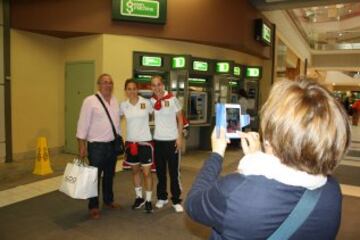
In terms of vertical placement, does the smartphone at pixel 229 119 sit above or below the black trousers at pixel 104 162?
above

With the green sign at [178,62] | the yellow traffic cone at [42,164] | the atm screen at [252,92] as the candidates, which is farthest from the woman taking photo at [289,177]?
the atm screen at [252,92]

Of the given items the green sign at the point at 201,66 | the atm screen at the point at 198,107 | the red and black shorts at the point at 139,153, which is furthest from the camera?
the atm screen at the point at 198,107

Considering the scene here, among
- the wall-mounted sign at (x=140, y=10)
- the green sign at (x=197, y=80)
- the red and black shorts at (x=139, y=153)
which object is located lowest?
the red and black shorts at (x=139, y=153)

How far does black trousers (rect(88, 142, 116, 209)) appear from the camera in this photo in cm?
362

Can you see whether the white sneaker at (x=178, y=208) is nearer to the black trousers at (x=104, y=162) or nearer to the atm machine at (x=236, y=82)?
the black trousers at (x=104, y=162)

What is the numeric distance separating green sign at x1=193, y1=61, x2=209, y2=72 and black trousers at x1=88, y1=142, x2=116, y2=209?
3.84m

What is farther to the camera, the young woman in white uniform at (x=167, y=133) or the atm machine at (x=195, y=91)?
the atm machine at (x=195, y=91)

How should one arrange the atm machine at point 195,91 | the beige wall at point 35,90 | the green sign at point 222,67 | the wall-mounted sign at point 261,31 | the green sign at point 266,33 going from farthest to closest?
the green sign at point 266,33 → the wall-mounted sign at point 261,31 → the green sign at point 222,67 → the atm machine at point 195,91 → the beige wall at point 35,90

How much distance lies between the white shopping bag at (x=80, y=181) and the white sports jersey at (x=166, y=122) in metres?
0.80

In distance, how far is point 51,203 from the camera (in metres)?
4.07

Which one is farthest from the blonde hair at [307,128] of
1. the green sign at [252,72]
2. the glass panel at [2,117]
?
the green sign at [252,72]

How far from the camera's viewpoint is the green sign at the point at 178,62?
6.79 metres

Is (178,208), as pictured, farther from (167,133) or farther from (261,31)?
(261,31)

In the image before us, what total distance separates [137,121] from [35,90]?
3.70 m
